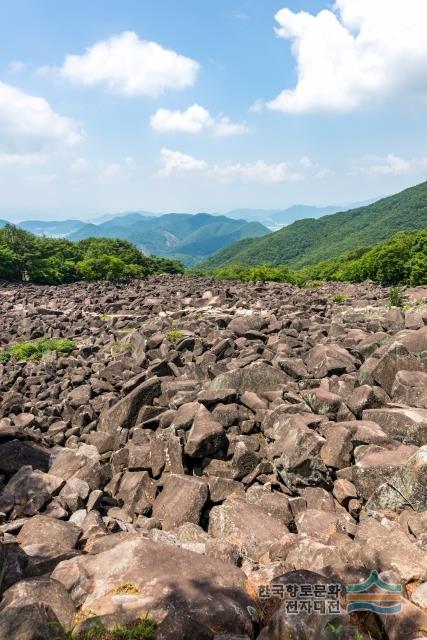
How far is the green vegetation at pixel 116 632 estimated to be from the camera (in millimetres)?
4207

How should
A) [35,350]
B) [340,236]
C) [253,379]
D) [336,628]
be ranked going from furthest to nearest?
[340,236]
[35,350]
[253,379]
[336,628]

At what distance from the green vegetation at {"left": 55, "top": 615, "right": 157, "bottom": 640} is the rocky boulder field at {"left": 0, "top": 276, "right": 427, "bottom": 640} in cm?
2

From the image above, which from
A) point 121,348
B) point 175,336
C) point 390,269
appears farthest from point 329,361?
point 390,269

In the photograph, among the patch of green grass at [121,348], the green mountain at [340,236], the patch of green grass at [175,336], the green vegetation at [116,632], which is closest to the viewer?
the green vegetation at [116,632]

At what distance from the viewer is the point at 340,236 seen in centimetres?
17850

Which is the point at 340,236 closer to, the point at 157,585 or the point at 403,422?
the point at 403,422

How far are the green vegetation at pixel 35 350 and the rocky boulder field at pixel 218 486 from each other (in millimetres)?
1904

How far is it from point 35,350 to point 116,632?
17.6 metres

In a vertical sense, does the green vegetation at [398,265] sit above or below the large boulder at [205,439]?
above

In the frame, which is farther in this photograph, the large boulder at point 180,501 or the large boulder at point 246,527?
the large boulder at point 180,501

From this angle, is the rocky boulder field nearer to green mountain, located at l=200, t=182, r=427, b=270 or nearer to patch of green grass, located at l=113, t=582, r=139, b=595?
patch of green grass, located at l=113, t=582, r=139, b=595

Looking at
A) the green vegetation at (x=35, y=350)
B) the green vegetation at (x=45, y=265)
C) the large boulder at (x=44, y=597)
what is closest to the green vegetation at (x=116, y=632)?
the large boulder at (x=44, y=597)

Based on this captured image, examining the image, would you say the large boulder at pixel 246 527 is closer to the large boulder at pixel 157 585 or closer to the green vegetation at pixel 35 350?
the large boulder at pixel 157 585

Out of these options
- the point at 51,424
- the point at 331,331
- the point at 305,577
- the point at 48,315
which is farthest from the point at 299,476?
the point at 48,315
